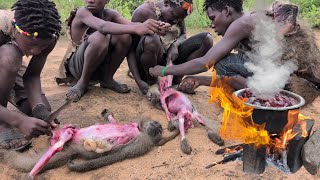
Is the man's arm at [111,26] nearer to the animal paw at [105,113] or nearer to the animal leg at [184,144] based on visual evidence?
the animal paw at [105,113]

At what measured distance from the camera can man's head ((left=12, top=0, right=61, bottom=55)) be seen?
2.94 metres

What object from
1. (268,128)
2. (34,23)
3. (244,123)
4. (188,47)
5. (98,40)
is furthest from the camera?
(188,47)

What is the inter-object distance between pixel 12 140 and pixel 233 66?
2202 millimetres

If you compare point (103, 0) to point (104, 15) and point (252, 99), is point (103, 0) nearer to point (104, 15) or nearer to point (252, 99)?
point (104, 15)

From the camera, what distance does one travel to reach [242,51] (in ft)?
12.5

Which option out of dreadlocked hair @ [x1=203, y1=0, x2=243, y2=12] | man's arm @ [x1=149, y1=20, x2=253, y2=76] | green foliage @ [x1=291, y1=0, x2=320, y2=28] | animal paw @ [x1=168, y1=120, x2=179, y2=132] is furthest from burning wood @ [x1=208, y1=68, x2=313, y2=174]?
green foliage @ [x1=291, y1=0, x2=320, y2=28]

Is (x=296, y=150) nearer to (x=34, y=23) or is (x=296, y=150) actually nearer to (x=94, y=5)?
(x=34, y=23)

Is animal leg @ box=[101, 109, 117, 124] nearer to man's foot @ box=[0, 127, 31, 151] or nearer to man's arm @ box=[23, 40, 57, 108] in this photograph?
man's arm @ box=[23, 40, 57, 108]

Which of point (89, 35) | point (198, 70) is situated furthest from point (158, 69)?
point (89, 35)

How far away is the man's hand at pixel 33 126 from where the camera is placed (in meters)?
2.90

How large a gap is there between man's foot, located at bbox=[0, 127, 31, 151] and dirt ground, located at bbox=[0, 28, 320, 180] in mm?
156

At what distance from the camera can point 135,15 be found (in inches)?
175

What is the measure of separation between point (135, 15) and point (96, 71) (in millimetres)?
811

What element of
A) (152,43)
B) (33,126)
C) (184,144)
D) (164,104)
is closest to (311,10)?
(152,43)
